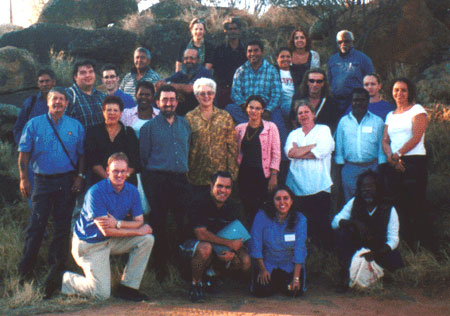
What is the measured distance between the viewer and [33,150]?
584cm

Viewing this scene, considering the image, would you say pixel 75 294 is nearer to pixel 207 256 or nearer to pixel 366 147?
pixel 207 256

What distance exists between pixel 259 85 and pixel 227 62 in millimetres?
1086

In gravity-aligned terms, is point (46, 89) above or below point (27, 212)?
above

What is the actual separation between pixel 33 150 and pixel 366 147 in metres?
3.89

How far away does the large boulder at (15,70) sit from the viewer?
11.9 m

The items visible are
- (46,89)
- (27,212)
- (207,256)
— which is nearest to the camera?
(207,256)

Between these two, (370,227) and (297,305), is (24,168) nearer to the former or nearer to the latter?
(297,305)

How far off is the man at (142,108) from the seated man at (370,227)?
2659 millimetres

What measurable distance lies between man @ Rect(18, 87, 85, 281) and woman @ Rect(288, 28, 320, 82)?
3.43 m

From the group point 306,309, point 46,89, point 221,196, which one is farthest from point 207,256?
point 46,89

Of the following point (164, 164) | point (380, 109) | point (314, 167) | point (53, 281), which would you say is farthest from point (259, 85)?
point (53, 281)

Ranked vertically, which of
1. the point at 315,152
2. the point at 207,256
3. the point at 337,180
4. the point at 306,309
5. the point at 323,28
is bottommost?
the point at 306,309

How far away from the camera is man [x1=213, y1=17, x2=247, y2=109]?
8.02 meters

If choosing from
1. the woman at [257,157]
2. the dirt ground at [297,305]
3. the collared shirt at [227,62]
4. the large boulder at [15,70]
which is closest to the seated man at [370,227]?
the dirt ground at [297,305]
